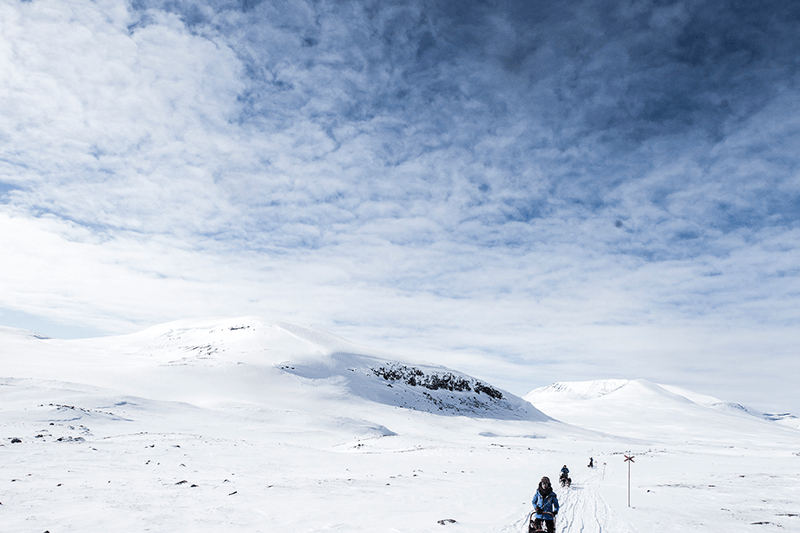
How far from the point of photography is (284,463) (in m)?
23.6

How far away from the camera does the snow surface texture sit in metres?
12.2

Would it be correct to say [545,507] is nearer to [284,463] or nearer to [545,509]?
[545,509]

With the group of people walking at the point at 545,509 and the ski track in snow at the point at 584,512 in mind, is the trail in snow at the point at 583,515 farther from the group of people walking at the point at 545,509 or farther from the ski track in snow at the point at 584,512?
the group of people walking at the point at 545,509

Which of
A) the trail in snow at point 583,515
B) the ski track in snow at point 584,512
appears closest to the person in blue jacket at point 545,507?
the trail in snow at point 583,515

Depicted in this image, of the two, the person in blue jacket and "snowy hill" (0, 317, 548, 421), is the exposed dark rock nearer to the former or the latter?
"snowy hill" (0, 317, 548, 421)

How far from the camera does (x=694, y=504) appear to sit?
1802 cm

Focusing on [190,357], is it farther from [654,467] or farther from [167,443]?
[654,467]

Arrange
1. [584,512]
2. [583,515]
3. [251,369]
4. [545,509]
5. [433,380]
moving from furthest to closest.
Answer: [433,380]
[251,369]
[584,512]
[583,515]
[545,509]

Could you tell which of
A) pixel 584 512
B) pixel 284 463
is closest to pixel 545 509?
pixel 584 512

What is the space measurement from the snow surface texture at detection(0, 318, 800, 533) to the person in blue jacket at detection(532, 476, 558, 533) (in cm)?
222

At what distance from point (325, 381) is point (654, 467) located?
4066 cm

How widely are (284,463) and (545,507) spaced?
694 inches

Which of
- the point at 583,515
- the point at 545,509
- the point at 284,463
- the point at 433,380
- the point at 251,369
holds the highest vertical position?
the point at 433,380

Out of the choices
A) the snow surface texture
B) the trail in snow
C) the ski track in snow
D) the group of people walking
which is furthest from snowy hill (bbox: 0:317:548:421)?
the group of people walking
